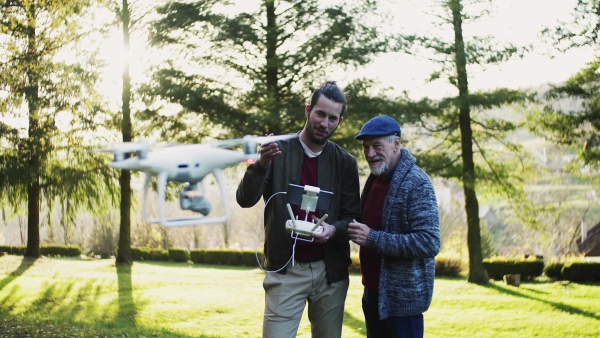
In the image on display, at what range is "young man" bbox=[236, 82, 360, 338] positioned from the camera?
3322mm

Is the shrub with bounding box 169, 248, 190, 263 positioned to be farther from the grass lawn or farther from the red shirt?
the red shirt

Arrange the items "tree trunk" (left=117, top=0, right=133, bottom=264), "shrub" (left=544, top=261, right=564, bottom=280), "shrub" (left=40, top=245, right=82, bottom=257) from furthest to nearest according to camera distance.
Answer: "shrub" (left=40, top=245, right=82, bottom=257), "shrub" (left=544, top=261, right=564, bottom=280), "tree trunk" (left=117, top=0, right=133, bottom=264)

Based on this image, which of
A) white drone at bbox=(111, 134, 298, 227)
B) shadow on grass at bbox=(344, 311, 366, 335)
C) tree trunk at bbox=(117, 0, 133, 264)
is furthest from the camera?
tree trunk at bbox=(117, 0, 133, 264)

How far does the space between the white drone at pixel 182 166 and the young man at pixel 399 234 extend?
3.69ft

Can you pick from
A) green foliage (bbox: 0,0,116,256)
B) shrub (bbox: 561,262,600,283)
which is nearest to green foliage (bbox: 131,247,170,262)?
green foliage (bbox: 0,0,116,256)

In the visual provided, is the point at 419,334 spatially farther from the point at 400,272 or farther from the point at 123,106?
the point at 123,106

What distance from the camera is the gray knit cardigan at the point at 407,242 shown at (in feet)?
10.4

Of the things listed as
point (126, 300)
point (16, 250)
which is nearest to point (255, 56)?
point (126, 300)

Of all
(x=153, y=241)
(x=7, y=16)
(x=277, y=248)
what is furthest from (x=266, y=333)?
(x=153, y=241)

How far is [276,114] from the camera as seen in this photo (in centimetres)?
1451

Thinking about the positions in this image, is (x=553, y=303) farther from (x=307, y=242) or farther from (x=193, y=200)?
(x=193, y=200)

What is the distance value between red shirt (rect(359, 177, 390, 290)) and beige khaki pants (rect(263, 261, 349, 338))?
6.7 inches

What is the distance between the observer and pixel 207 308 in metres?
11.5

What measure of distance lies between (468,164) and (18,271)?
12.6 meters
